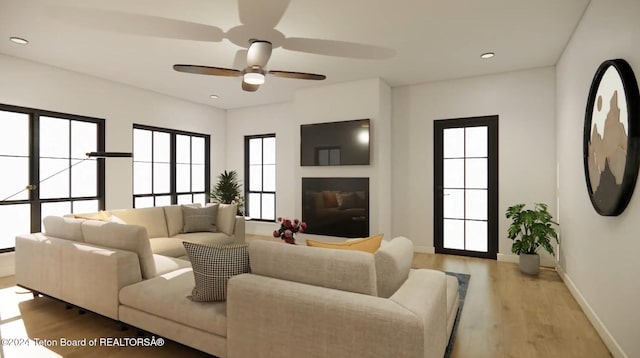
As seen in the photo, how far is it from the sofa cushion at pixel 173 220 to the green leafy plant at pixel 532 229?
4.57 m

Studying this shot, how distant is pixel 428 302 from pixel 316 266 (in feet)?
1.98

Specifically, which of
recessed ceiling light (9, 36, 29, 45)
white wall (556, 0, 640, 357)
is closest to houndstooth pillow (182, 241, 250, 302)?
white wall (556, 0, 640, 357)

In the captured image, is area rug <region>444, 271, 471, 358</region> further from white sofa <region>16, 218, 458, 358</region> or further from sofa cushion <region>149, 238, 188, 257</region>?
sofa cushion <region>149, 238, 188, 257</region>

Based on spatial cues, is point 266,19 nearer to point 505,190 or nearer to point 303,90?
point 303,90

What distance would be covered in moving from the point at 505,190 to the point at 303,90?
140 inches

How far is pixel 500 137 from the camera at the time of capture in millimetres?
4773

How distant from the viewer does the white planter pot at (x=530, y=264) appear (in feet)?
13.4

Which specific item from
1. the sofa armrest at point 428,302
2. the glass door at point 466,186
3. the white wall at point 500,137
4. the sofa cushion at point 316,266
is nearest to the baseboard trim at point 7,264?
the sofa cushion at point 316,266

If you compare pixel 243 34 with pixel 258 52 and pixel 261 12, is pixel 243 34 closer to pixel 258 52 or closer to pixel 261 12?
pixel 258 52

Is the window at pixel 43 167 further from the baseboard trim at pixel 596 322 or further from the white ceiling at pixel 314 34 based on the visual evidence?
the baseboard trim at pixel 596 322

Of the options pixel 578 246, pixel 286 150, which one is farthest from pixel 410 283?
pixel 286 150

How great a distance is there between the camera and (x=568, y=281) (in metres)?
3.60

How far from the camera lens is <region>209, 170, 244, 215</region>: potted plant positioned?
6.65 meters

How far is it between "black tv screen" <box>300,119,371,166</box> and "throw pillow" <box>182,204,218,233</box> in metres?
1.74
